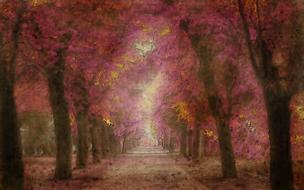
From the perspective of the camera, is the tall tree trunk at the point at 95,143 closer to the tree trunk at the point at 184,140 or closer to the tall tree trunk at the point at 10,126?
the tree trunk at the point at 184,140

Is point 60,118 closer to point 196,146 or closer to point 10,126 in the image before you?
point 10,126

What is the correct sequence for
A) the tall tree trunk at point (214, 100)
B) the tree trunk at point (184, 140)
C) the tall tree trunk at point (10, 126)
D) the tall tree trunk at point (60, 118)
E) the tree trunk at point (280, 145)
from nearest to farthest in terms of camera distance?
the tree trunk at point (280, 145) < the tall tree trunk at point (10, 126) < the tall tree trunk at point (214, 100) < the tall tree trunk at point (60, 118) < the tree trunk at point (184, 140)

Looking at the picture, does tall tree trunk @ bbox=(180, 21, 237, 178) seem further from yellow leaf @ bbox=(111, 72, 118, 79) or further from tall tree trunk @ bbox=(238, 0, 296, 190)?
yellow leaf @ bbox=(111, 72, 118, 79)

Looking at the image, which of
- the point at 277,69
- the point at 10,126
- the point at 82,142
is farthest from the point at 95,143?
the point at 277,69

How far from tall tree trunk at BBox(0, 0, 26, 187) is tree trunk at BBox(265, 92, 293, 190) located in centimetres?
792

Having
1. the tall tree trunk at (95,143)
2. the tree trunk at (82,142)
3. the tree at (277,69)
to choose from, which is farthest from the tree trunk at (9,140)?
the tall tree trunk at (95,143)

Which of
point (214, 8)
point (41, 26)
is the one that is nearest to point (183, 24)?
point (214, 8)

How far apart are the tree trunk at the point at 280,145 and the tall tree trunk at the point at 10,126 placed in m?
7.92

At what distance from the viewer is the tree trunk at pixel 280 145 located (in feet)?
48.9

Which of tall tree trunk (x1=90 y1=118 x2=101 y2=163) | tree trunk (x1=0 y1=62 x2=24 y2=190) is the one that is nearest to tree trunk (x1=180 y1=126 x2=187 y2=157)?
tall tree trunk (x1=90 y1=118 x2=101 y2=163)

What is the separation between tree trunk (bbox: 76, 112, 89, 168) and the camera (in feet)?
114

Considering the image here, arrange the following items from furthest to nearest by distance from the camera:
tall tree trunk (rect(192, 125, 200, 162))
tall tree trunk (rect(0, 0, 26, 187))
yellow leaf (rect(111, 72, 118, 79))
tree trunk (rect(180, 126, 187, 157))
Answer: tree trunk (rect(180, 126, 187, 157)) < tall tree trunk (rect(192, 125, 200, 162)) < yellow leaf (rect(111, 72, 118, 79)) < tall tree trunk (rect(0, 0, 26, 187))

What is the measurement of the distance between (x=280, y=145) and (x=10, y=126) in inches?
333

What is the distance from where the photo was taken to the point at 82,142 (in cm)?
3550
